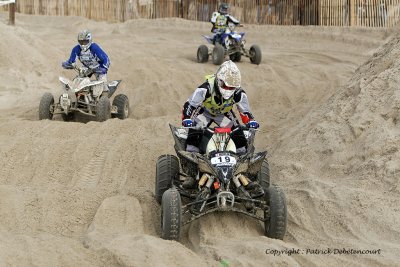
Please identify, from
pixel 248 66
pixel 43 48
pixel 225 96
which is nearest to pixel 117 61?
pixel 43 48

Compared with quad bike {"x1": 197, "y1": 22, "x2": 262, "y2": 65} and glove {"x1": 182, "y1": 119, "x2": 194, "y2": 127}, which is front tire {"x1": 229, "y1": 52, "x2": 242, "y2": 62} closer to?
quad bike {"x1": 197, "y1": 22, "x2": 262, "y2": 65}

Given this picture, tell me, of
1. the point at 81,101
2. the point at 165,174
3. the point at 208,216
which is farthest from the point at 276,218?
the point at 81,101

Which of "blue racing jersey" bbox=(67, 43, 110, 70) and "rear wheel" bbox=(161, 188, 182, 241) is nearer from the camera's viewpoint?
"rear wheel" bbox=(161, 188, 182, 241)

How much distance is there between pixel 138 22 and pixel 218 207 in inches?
737

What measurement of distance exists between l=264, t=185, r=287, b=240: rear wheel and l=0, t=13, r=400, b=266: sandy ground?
0.37 ft

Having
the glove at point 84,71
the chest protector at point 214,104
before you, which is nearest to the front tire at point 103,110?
the glove at point 84,71

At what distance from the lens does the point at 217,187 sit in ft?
22.1

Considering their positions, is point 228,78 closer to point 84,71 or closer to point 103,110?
point 103,110

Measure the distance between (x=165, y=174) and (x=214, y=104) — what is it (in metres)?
1.01

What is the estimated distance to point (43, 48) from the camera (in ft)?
57.7

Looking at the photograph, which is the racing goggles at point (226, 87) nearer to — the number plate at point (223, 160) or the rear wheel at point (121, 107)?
the number plate at point (223, 160)

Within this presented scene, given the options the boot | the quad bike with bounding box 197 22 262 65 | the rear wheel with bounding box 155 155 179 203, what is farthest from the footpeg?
the quad bike with bounding box 197 22 262 65

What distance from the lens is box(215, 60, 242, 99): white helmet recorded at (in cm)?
735

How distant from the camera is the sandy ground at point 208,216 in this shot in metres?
5.95
